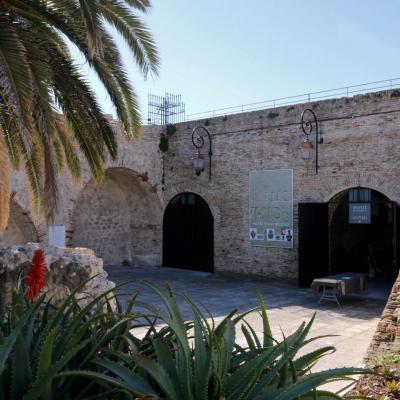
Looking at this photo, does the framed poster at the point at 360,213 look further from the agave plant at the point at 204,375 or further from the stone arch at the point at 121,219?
the agave plant at the point at 204,375

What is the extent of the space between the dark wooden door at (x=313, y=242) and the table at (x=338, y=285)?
145 cm

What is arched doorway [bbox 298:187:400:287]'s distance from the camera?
1200 centimetres

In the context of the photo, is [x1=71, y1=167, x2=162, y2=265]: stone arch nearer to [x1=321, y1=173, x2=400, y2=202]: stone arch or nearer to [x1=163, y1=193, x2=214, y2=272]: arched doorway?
[x1=163, y1=193, x2=214, y2=272]: arched doorway

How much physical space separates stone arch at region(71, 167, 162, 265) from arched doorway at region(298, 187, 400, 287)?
5703 mm

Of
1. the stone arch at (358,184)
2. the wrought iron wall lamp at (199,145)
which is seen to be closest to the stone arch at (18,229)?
the wrought iron wall lamp at (199,145)

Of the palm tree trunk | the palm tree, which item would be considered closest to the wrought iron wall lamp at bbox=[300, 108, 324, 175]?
the palm tree

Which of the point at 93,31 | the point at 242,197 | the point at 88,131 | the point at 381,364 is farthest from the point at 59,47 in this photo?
the point at 242,197

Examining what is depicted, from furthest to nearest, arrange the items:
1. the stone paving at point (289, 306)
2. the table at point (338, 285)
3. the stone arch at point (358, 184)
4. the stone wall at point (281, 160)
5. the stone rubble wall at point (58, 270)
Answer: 1. the stone wall at point (281, 160)
2. the stone arch at point (358, 184)
3. the table at point (338, 285)
4. the stone paving at point (289, 306)
5. the stone rubble wall at point (58, 270)

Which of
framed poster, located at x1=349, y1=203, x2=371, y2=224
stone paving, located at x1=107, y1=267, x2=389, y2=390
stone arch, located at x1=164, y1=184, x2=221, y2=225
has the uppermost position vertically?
stone arch, located at x1=164, y1=184, x2=221, y2=225

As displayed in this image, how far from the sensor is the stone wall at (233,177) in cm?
1178

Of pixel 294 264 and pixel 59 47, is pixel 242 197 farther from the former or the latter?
pixel 59 47

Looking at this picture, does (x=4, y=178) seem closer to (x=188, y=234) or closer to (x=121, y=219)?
(x=188, y=234)

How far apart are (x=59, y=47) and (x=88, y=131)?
1.14 m

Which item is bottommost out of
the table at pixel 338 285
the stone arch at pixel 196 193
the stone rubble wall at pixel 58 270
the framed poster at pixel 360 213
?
the table at pixel 338 285
